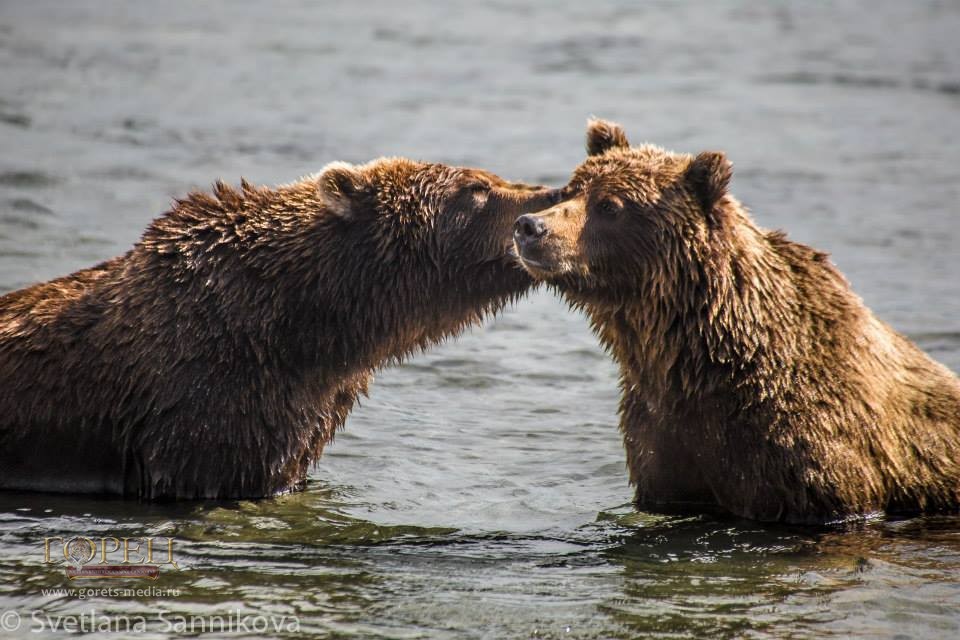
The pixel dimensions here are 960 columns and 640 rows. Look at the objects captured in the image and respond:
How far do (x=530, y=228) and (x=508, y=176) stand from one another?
9.31 metres


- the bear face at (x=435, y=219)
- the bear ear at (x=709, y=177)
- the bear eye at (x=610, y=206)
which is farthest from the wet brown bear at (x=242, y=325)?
the bear ear at (x=709, y=177)

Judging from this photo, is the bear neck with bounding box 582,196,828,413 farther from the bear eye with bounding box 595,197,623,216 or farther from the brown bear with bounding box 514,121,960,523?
the bear eye with bounding box 595,197,623,216

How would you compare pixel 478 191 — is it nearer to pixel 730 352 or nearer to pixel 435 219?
pixel 435 219

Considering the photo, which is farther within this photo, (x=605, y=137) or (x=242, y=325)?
(x=605, y=137)

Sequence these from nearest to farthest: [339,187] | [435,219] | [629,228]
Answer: [629,228] → [339,187] → [435,219]

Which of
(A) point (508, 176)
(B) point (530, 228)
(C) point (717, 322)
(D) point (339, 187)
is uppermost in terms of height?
(A) point (508, 176)

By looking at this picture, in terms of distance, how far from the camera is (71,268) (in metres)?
13.3

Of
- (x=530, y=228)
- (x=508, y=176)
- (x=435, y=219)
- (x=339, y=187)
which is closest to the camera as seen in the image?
(x=530, y=228)

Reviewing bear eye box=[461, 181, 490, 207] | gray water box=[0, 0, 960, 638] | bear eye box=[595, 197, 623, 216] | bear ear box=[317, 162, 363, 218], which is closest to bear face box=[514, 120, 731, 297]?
bear eye box=[595, 197, 623, 216]

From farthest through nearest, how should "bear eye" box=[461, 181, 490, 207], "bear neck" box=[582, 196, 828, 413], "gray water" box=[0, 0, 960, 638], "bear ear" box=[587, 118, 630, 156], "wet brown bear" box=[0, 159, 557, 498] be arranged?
"bear eye" box=[461, 181, 490, 207]
"bear ear" box=[587, 118, 630, 156]
"wet brown bear" box=[0, 159, 557, 498]
"bear neck" box=[582, 196, 828, 413]
"gray water" box=[0, 0, 960, 638]

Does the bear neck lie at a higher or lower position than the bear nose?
lower

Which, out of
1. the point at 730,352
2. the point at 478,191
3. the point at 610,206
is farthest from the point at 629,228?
the point at 478,191

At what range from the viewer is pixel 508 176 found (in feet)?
56.6

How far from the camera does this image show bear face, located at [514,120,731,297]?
8070mm
